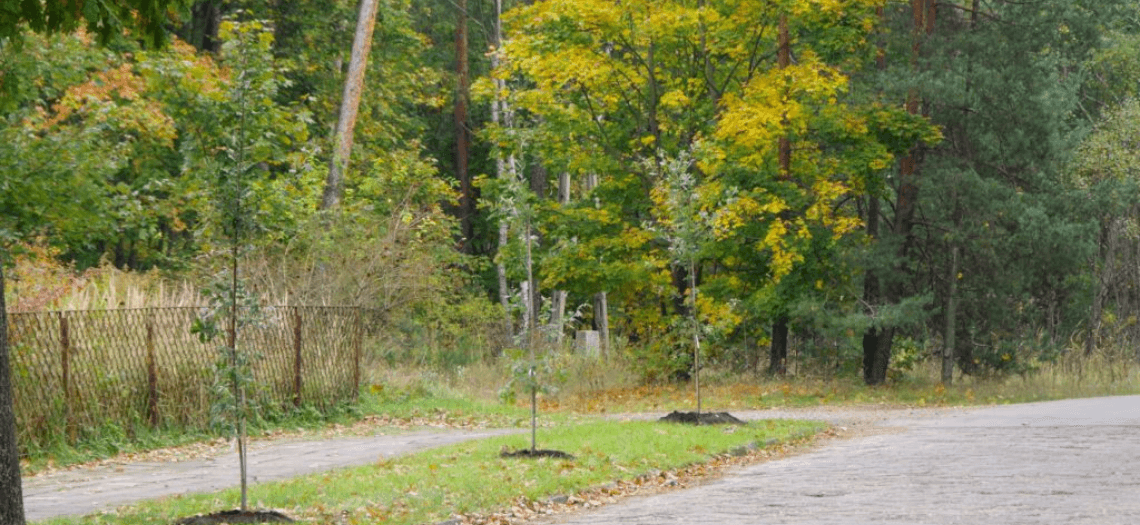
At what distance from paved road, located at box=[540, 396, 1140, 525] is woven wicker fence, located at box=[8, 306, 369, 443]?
5415 millimetres

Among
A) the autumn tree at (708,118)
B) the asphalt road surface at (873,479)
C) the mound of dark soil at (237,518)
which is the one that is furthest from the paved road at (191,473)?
the autumn tree at (708,118)

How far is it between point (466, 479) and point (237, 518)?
303 centimetres

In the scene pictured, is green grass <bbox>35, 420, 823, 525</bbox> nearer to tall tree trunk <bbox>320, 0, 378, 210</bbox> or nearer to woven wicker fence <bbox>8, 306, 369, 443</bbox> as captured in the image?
woven wicker fence <bbox>8, 306, 369, 443</bbox>

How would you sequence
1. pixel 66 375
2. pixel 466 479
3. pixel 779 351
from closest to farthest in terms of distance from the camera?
pixel 466 479 < pixel 66 375 < pixel 779 351

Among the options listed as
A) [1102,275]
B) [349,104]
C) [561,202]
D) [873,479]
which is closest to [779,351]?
[561,202]

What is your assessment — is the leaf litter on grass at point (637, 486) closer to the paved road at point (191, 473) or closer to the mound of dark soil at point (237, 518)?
the mound of dark soil at point (237, 518)

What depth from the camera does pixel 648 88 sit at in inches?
1265

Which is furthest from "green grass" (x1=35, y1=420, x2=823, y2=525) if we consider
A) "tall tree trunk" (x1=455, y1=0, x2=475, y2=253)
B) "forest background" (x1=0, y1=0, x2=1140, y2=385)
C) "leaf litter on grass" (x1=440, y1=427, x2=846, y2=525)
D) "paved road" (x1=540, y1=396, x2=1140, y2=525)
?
"tall tree trunk" (x1=455, y1=0, x2=475, y2=253)

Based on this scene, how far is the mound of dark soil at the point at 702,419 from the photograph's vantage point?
2070 centimetres

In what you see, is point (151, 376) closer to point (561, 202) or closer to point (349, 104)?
point (349, 104)

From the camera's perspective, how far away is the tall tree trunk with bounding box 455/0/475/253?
150ft

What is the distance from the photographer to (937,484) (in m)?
13.6

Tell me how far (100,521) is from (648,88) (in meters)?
22.3

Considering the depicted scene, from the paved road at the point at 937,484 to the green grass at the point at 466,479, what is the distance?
2.91 ft
